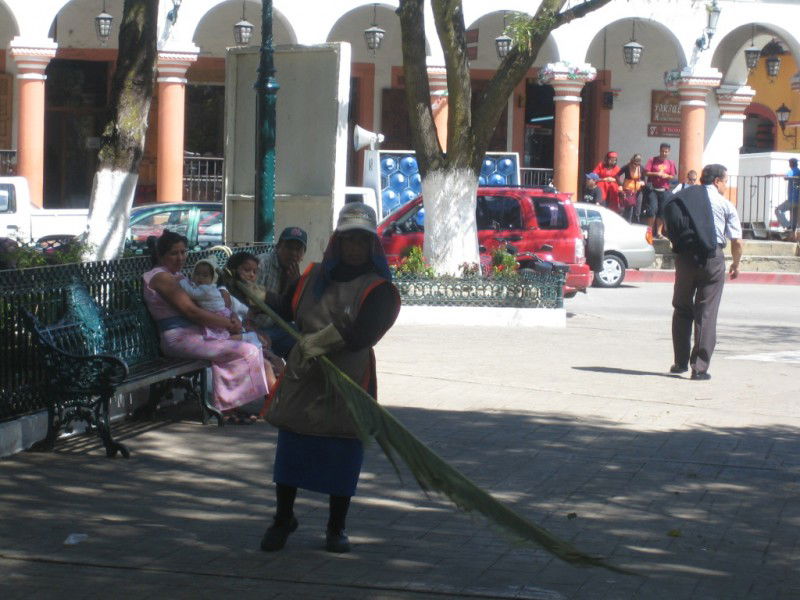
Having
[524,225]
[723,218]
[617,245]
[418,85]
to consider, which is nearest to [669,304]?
[524,225]

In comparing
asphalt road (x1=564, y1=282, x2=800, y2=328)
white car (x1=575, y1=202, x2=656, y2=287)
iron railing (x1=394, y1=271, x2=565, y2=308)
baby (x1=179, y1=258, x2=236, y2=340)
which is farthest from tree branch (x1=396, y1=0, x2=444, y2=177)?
baby (x1=179, y1=258, x2=236, y2=340)

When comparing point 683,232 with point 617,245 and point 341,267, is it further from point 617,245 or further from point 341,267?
point 617,245

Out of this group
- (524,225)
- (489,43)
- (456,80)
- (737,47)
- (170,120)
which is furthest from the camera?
(489,43)

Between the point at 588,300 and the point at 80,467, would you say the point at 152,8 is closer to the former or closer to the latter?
the point at 80,467

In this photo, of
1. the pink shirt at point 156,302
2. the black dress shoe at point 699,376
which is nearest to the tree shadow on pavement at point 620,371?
the black dress shoe at point 699,376

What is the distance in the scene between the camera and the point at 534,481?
7.62 m

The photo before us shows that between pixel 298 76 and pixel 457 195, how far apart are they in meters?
4.08

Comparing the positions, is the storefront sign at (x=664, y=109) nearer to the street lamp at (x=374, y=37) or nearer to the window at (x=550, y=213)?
the street lamp at (x=374, y=37)

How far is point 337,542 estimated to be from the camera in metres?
6.07

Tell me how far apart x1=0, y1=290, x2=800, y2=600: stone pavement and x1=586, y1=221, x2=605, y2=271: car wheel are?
8267 millimetres

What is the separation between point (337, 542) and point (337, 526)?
7 cm

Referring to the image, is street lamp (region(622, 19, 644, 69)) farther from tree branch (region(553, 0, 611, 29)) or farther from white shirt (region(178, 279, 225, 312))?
white shirt (region(178, 279, 225, 312))

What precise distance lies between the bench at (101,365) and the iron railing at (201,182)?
18.0 m

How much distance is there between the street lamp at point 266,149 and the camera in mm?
12484
